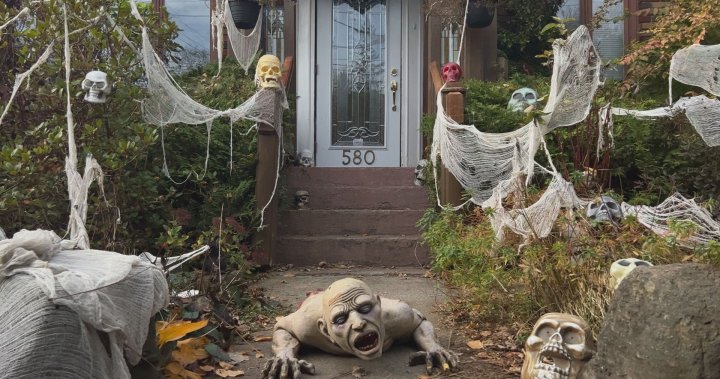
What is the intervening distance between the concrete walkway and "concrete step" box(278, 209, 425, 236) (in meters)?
0.61

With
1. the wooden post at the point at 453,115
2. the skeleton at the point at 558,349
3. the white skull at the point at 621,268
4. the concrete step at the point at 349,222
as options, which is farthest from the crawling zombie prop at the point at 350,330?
the concrete step at the point at 349,222

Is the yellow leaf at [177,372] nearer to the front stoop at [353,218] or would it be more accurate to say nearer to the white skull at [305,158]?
the front stoop at [353,218]

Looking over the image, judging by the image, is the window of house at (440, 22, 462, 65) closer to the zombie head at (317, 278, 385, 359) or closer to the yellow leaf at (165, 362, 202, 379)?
the zombie head at (317, 278, 385, 359)

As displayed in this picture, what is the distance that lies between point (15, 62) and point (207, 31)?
4214 mm

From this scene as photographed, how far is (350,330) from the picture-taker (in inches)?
114

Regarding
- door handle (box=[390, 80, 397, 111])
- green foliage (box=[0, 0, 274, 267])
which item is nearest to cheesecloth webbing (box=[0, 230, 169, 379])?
green foliage (box=[0, 0, 274, 267])

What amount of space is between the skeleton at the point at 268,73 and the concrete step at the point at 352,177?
49.7 inches

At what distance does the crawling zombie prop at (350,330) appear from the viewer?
291 centimetres

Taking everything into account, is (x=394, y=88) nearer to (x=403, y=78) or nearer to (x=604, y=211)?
(x=403, y=78)

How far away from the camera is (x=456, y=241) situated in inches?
187

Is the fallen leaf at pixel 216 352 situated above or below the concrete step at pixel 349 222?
below

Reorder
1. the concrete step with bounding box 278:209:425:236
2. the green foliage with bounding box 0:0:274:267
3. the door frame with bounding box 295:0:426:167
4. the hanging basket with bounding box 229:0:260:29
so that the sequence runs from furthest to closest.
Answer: the door frame with bounding box 295:0:426:167 → the hanging basket with bounding box 229:0:260:29 → the concrete step with bounding box 278:209:425:236 → the green foliage with bounding box 0:0:274:267

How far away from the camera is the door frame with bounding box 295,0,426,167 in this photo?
27.4 ft

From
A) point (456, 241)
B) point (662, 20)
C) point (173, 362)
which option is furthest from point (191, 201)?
point (662, 20)
